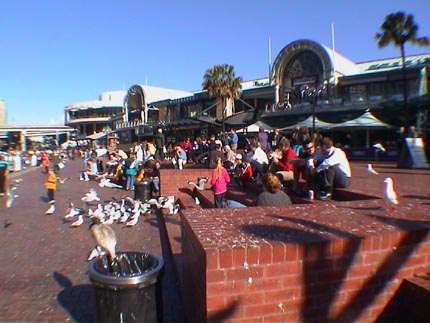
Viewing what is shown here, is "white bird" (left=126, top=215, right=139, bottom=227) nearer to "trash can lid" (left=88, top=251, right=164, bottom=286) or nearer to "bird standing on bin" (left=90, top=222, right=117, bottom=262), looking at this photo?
"trash can lid" (left=88, top=251, right=164, bottom=286)

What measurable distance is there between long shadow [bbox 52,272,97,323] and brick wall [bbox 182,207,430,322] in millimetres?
1643

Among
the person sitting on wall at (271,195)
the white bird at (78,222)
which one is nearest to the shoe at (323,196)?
the person sitting on wall at (271,195)

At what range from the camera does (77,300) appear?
174 inches

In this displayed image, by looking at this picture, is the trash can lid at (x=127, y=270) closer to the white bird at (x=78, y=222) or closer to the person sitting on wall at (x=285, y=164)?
the person sitting on wall at (x=285, y=164)

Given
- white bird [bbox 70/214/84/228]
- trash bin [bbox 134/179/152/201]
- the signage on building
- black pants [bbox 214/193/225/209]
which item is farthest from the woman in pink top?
the signage on building

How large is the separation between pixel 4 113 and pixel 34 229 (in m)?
113

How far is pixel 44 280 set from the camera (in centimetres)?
509

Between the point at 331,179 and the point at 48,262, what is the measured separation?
4.67 metres

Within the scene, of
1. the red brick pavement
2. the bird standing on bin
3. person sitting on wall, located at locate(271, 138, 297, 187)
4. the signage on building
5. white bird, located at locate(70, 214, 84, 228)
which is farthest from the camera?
the signage on building

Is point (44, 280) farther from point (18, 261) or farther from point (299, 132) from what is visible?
point (299, 132)

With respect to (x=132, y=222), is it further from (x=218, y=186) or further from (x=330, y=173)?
(x=330, y=173)

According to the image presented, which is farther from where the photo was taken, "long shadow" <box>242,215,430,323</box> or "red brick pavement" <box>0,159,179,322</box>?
"red brick pavement" <box>0,159,179,322</box>

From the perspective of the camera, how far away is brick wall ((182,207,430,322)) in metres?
2.50

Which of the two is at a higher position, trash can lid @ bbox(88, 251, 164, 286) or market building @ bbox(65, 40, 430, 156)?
market building @ bbox(65, 40, 430, 156)
